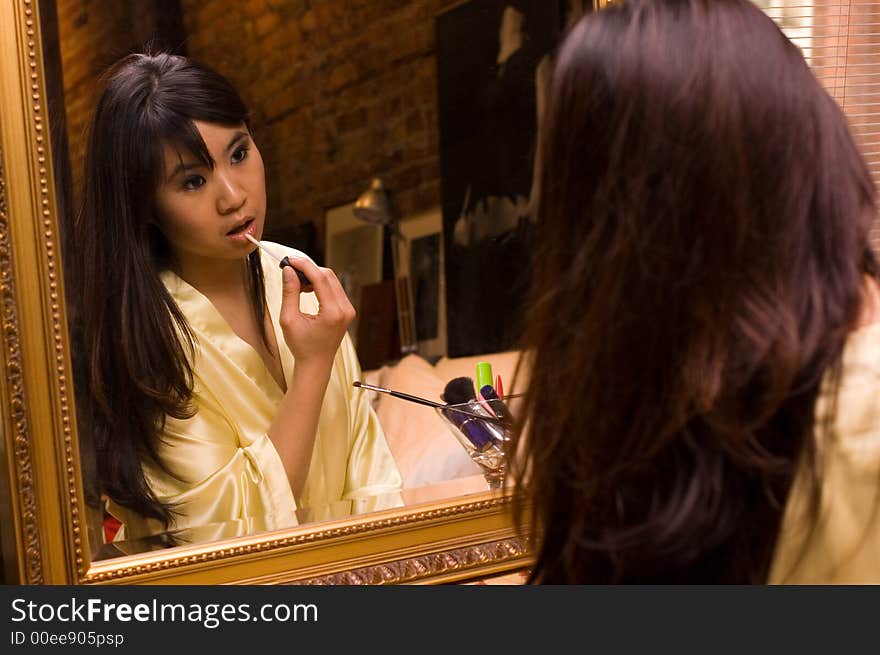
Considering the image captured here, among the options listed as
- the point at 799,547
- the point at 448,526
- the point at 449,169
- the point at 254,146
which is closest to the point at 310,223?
the point at 254,146

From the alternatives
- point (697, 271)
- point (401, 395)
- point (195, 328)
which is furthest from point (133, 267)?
point (697, 271)

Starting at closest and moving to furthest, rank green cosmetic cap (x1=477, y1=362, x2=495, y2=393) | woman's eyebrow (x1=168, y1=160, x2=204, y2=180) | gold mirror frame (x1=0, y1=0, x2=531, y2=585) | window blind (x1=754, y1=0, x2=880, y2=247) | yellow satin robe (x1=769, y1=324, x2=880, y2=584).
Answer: yellow satin robe (x1=769, y1=324, x2=880, y2=584)
gold mirror frame (x1=0, y1=0, x2=531, y2=585)
woman's eyebrow (x1=168, y1=160, x2=204, y2=180)
green cosmetic cap (x1=477, y1=362, x2=495, y2=393)
window blind (x1=754, y1=0, x2=880, y2=247)

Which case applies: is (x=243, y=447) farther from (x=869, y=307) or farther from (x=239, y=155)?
(x=869, y=307)

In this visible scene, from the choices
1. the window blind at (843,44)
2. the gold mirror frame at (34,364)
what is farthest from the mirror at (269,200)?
the window blind at (843,44)

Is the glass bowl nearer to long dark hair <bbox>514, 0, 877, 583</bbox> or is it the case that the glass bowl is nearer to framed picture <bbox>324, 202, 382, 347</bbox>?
framed picture <bbox>324, 202, 382, 347</bbox>

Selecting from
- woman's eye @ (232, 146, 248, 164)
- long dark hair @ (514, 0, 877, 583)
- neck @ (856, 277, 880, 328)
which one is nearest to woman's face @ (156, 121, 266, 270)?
woman's eye @ (232, 146, 248, 164)

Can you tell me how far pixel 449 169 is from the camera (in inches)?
45.4

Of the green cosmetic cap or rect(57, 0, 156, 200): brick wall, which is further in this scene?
the green cosmetic cap

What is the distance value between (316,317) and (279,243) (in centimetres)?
9

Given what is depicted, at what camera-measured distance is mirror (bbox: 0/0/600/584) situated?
2.83 feet

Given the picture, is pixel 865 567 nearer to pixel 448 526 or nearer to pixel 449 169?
pixel 448 526

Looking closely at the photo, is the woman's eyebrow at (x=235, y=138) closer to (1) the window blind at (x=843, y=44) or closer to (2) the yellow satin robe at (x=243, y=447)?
(2) the yellow satin robe at (x=243, y=447)

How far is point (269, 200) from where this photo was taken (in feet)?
3.32
